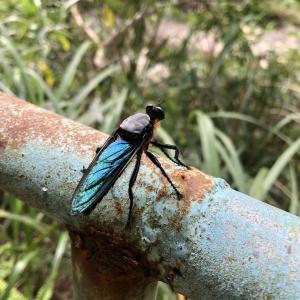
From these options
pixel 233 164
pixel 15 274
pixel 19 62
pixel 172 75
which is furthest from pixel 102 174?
pixel 172 75

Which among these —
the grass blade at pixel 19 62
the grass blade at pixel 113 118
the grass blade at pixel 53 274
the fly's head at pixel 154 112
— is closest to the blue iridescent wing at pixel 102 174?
the fly's head at pixel 154 112

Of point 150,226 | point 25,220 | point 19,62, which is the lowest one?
point 25,220

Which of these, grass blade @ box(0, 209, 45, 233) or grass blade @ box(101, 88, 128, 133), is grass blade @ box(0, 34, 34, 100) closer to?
grass blade @ box(101, 88, 128, 133)

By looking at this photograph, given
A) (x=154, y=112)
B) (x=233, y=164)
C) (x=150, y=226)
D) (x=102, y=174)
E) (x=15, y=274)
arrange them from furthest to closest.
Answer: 1. (x=233, y=164)
2. (x=15, y=274)
3. (x=154, y=112)
4. (x=102, y=174)
5. (x=150, y=226)

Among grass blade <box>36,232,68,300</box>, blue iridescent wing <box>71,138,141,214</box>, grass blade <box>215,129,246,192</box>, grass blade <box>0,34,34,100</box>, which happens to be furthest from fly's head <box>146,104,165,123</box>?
grass blade <box>0,34,34,100</box>

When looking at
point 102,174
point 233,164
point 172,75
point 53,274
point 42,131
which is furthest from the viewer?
point 172,75

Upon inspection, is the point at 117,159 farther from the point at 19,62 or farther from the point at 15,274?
the point at 19,62

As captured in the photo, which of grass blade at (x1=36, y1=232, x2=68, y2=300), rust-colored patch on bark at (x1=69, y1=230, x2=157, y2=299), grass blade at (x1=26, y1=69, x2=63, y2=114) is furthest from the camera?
grass blade at (x1=26, y1=69, x2=63, y2=114)
